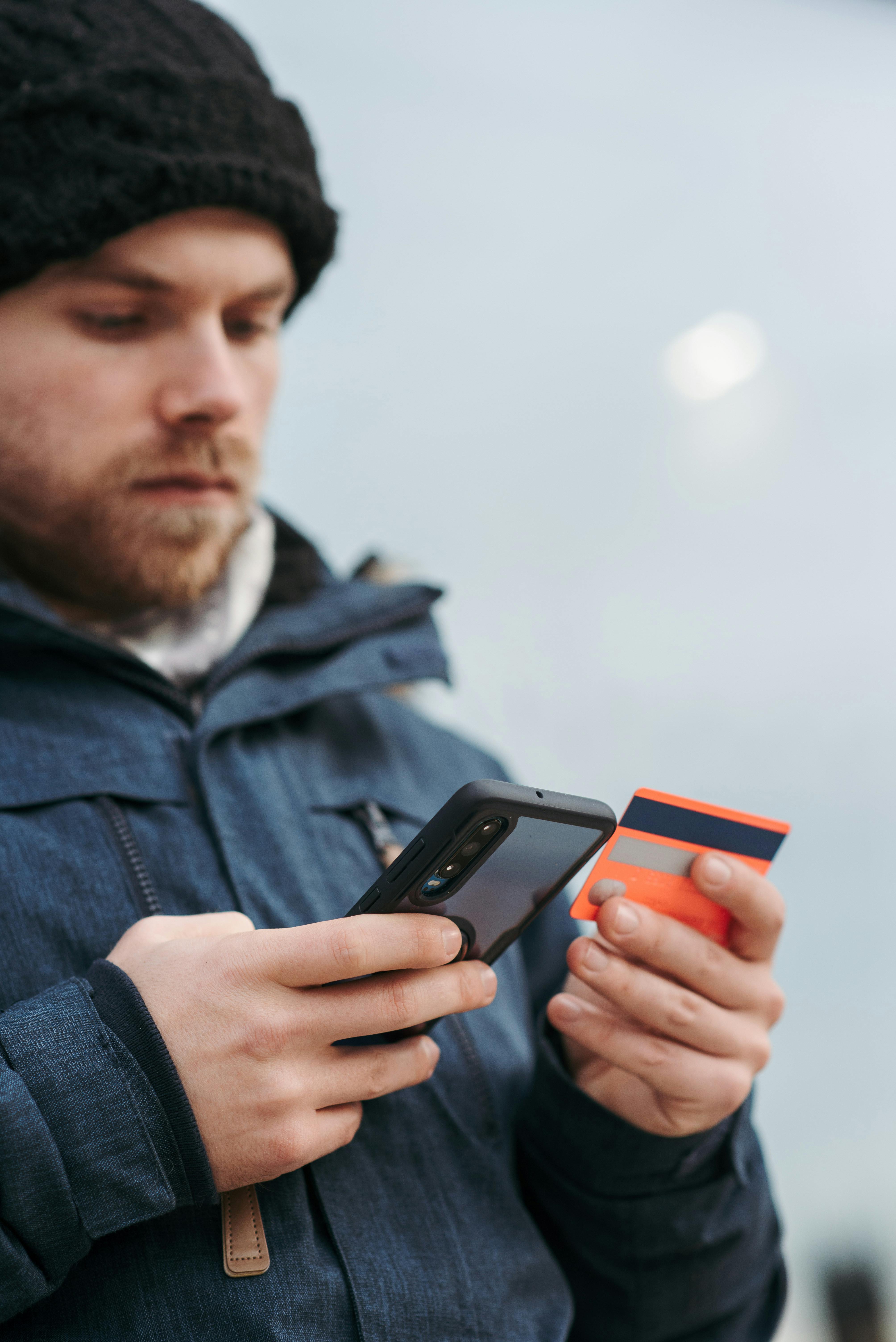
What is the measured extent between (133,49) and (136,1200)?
973 mm

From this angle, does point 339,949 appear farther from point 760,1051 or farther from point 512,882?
point 760,1051

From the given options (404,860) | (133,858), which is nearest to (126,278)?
(133,858)

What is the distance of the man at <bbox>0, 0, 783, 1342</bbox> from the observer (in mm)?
508

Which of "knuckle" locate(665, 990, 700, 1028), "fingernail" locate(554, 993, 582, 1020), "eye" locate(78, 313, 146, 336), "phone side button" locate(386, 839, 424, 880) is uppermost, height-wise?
"eye" locate(78, 313, 146, 336)

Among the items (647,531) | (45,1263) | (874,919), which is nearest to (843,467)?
(647,531)

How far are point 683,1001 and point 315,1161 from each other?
0.94 feet

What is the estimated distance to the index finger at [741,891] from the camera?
0.62m

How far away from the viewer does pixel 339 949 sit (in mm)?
490

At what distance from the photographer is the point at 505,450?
1552 millimetres

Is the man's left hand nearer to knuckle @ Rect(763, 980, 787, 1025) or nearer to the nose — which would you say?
knuckle @ Rect(763, 980, 787, 1025)

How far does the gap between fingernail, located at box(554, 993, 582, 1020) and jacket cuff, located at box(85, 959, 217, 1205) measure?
29 centimetres

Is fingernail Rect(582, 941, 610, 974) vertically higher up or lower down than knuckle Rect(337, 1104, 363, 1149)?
higher up

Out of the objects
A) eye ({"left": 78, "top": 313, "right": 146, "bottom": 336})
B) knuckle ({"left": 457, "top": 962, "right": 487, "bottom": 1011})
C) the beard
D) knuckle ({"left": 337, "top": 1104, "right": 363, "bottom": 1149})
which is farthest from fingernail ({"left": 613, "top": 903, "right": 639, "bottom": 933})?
eye ({"left": 78, "top": 313, "right": 146, "bottom": 336})

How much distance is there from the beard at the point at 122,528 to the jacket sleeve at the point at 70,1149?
1.64 ft
